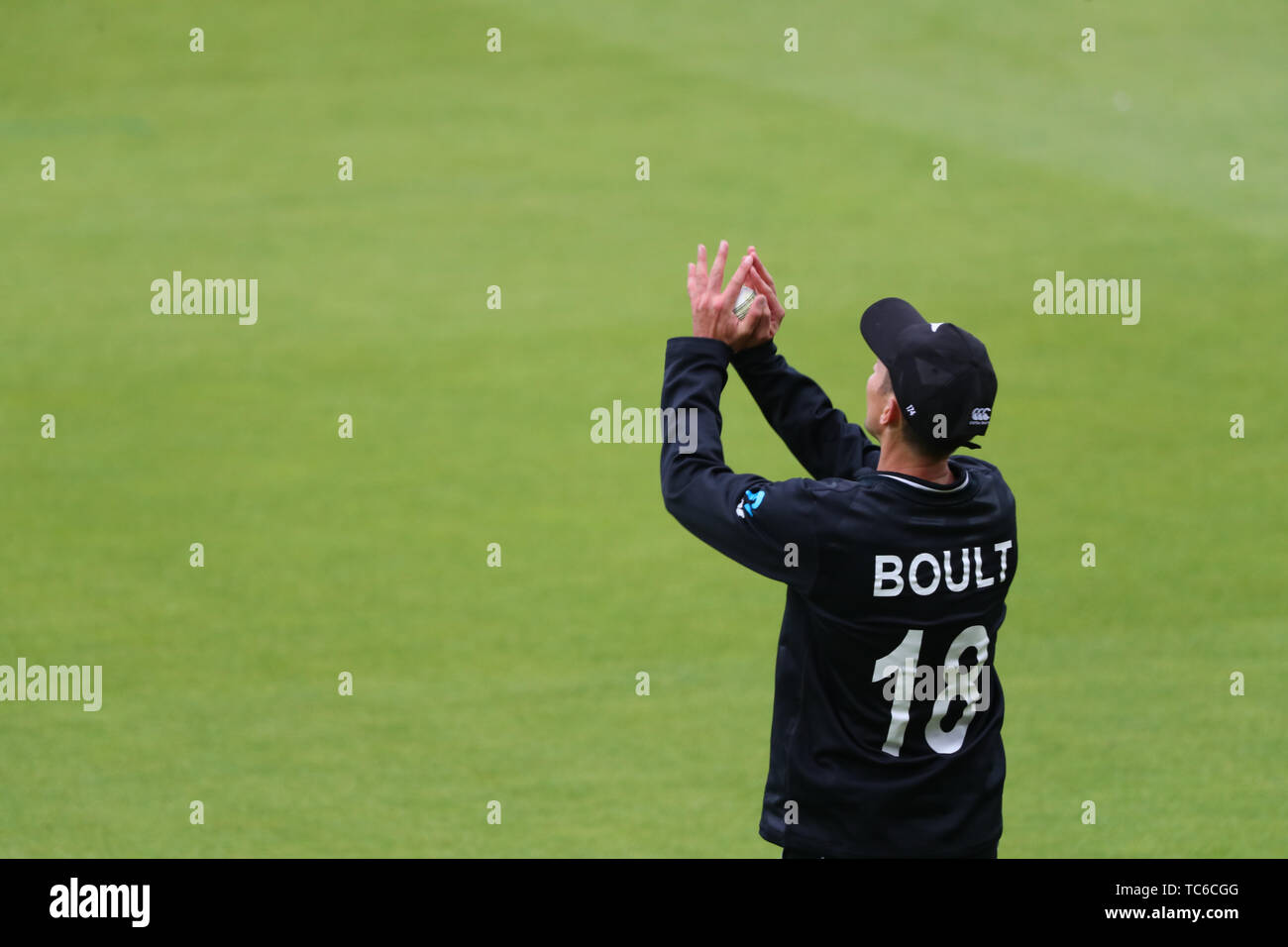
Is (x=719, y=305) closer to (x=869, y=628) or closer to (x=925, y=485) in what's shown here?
(x=925, y=485)

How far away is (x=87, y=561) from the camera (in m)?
9.82

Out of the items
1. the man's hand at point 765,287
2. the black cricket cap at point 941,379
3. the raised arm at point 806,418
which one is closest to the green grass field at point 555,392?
the raised arm at point 806,418

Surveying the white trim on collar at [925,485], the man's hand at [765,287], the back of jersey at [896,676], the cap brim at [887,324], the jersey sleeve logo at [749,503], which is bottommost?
the back of jersey at [896,676]

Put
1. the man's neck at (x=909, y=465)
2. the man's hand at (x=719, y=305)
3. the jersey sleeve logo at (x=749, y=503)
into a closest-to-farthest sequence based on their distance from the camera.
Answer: the jersey sleeve logo at (x=749, y=503), the man's neck at (x=909, y=465), the man's hand at (x=719, y=305)

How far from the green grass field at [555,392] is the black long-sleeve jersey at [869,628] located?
A: 3109 mm

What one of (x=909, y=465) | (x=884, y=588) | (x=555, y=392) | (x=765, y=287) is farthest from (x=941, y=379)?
(x=555, y=392)

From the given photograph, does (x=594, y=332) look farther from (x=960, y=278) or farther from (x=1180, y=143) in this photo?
(x=1180, y=143)

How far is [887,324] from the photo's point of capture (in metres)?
3.88

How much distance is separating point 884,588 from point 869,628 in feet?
0.35

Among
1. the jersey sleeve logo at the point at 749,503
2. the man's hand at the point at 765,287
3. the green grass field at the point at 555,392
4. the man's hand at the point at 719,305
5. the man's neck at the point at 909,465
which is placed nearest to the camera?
the jersey sleeve logo at the point at 749,503

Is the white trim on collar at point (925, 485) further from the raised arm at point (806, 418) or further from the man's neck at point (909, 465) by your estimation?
the raised arm at point (806, 418)

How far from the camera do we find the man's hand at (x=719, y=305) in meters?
3.85
